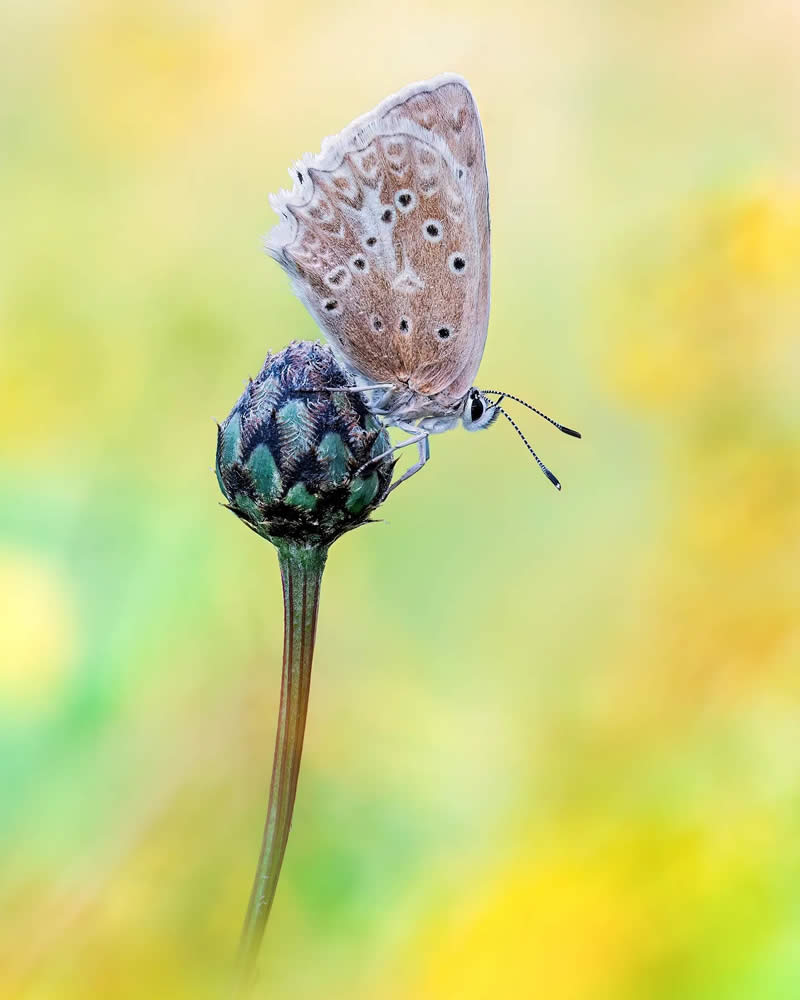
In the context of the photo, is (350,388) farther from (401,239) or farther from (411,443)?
(401,239)

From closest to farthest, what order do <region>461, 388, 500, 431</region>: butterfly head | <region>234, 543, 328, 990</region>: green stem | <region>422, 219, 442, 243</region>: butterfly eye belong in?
<region>234, 543, 328, 990</region>: green stem → <region>422, 219, 442, 243</region>: butterfly eye → <region>461, 388, 500, 431</region>: butterfly head

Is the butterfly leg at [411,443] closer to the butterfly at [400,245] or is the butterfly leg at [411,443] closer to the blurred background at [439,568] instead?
the butterfly at [400,245]

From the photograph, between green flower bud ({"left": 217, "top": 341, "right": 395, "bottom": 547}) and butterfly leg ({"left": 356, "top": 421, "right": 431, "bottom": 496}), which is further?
butterfly leg ({"left": 356, "top": 421, "right": 431, "bottom": 496})

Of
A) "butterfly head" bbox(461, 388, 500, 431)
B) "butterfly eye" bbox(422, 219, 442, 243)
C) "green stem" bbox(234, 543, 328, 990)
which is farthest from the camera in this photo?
"butterfly head" bbox(461, 388, 500, 431)

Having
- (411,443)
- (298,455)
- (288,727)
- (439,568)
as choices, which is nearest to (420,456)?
(411,443)

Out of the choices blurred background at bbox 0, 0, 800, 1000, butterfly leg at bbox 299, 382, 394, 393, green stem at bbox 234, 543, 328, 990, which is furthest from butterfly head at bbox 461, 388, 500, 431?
blurred background at bbox 0, 0, 800, 1000

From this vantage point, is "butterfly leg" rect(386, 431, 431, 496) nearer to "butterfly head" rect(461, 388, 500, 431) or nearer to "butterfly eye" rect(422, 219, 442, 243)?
"butterfly head" rect(461, 388, 500, 431)

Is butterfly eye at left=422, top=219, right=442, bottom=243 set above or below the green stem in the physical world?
above
